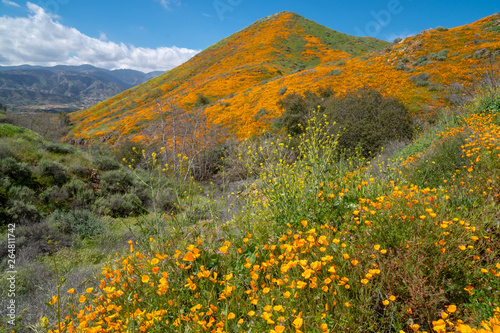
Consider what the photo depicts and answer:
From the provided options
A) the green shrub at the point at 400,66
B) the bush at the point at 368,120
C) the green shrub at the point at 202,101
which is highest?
the green shrub at the point at 400,66

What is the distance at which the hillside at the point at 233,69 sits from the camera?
24.6 m

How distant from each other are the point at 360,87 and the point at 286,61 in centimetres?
2093

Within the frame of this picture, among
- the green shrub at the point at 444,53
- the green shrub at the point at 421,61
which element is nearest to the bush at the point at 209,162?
the green shrub at the point at 421,61

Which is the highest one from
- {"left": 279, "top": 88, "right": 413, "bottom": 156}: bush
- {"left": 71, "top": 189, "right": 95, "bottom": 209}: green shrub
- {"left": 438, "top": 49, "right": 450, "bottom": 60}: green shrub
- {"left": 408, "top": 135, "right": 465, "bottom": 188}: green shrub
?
{"left": 438, "top": 49, "right": 450, "bottom": 60}: green shrub

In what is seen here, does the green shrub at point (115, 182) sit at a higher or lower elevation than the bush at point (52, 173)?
lower

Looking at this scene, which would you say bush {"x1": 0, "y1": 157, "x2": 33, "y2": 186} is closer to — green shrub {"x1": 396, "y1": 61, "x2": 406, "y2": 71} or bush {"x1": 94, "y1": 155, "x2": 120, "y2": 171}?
bush {"x1": 94, "y1": 155, "x2": 120, "y2": 171}

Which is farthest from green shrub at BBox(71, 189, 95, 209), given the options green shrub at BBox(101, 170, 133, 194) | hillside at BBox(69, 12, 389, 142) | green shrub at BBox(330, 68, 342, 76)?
green shrub at BBox(330, 68, 342, 76)

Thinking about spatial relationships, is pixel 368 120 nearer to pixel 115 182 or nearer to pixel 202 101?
pixel 115 182

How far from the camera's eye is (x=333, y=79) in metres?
16.6

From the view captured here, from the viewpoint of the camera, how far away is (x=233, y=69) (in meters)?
32.2

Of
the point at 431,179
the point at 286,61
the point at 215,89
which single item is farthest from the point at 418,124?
the point at 286,61

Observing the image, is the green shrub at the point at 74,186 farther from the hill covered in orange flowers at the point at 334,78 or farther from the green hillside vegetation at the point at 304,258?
the hill covered in orange flowers at the point at 334,78

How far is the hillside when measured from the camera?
24578mm

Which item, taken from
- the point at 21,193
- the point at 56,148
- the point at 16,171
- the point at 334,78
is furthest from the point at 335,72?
the point at 21,193
